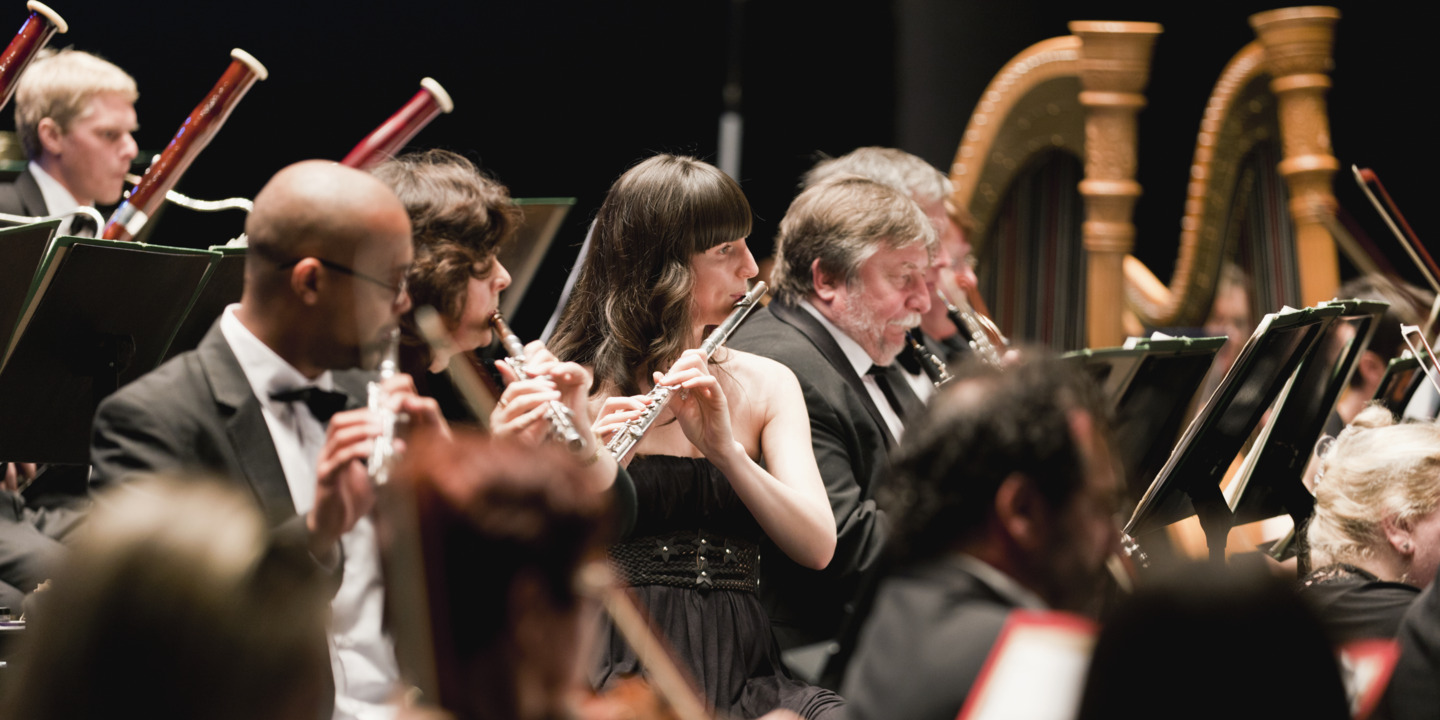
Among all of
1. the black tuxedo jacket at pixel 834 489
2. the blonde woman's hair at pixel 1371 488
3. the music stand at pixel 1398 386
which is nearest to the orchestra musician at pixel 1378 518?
the blonde woman's hair at pixel 1371 488

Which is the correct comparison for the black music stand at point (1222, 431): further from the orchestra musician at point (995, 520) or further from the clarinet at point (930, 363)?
the orchestra musician at point (995, 520)

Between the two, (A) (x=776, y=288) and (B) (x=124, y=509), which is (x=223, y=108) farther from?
(B) (x=124, y=509)

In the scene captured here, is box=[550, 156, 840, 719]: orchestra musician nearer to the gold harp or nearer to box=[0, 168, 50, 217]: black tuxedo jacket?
box=[0, 168, 50, 217]: black tuxedo jacket

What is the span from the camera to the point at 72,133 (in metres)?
3.55

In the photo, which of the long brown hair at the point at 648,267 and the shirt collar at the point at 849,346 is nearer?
the long brown hair at the point at 648,267

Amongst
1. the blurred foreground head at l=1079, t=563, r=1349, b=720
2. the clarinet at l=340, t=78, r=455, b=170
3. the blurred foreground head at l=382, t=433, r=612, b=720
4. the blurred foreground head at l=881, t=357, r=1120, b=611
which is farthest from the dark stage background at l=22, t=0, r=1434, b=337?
the blurred foreground head at l=1079, t=563, r=1349, b=720

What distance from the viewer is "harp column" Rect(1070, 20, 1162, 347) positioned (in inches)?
194

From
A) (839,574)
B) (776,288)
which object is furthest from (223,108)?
(839,574)

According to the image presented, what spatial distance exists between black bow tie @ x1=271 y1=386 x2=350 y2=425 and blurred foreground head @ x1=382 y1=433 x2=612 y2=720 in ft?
1.86

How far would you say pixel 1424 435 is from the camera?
248 centimetres

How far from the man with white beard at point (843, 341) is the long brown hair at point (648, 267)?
423 mm

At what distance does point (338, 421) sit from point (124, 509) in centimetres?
37

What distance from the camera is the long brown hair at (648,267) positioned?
243 cm

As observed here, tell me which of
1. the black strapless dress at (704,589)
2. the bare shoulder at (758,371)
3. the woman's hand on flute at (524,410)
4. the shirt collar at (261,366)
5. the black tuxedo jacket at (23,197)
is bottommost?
the black strapless dress at (704,589)
